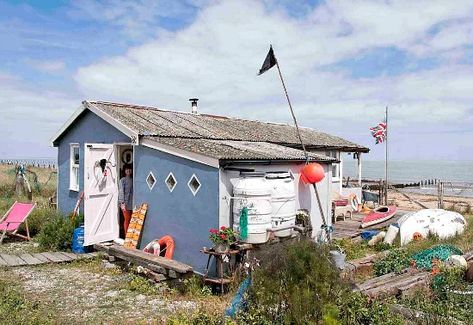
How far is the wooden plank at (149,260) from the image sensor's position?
26.6 feet

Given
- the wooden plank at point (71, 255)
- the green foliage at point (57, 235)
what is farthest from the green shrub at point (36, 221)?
the wooden plank at point (71, 255)

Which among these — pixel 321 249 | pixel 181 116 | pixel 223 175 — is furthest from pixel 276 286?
pixel 181 116

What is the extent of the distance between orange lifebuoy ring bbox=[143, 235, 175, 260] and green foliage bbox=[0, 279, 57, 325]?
9.07 feet

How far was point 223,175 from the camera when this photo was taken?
8.66m

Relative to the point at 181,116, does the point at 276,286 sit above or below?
below

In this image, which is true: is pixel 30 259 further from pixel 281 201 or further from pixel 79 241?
pixel 281 201

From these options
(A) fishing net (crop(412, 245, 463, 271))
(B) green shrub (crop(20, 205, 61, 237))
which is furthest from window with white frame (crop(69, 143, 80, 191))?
(A) fishing net (crop(412, 245, 463, 271))

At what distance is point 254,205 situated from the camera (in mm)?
8531

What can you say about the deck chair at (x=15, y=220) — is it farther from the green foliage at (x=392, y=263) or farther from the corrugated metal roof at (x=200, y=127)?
the green foliage at (x=392, y=263)

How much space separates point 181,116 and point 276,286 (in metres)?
9.39

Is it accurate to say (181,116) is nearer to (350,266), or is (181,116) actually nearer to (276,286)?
(350,266)

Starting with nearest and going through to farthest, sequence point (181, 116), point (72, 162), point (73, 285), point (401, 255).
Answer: point (73, 285)
point (401, 255)
point (72, 162)
point (181, 116)

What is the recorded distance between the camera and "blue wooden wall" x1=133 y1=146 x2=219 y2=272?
8.80 meters

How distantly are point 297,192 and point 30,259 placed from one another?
685 centimetres
